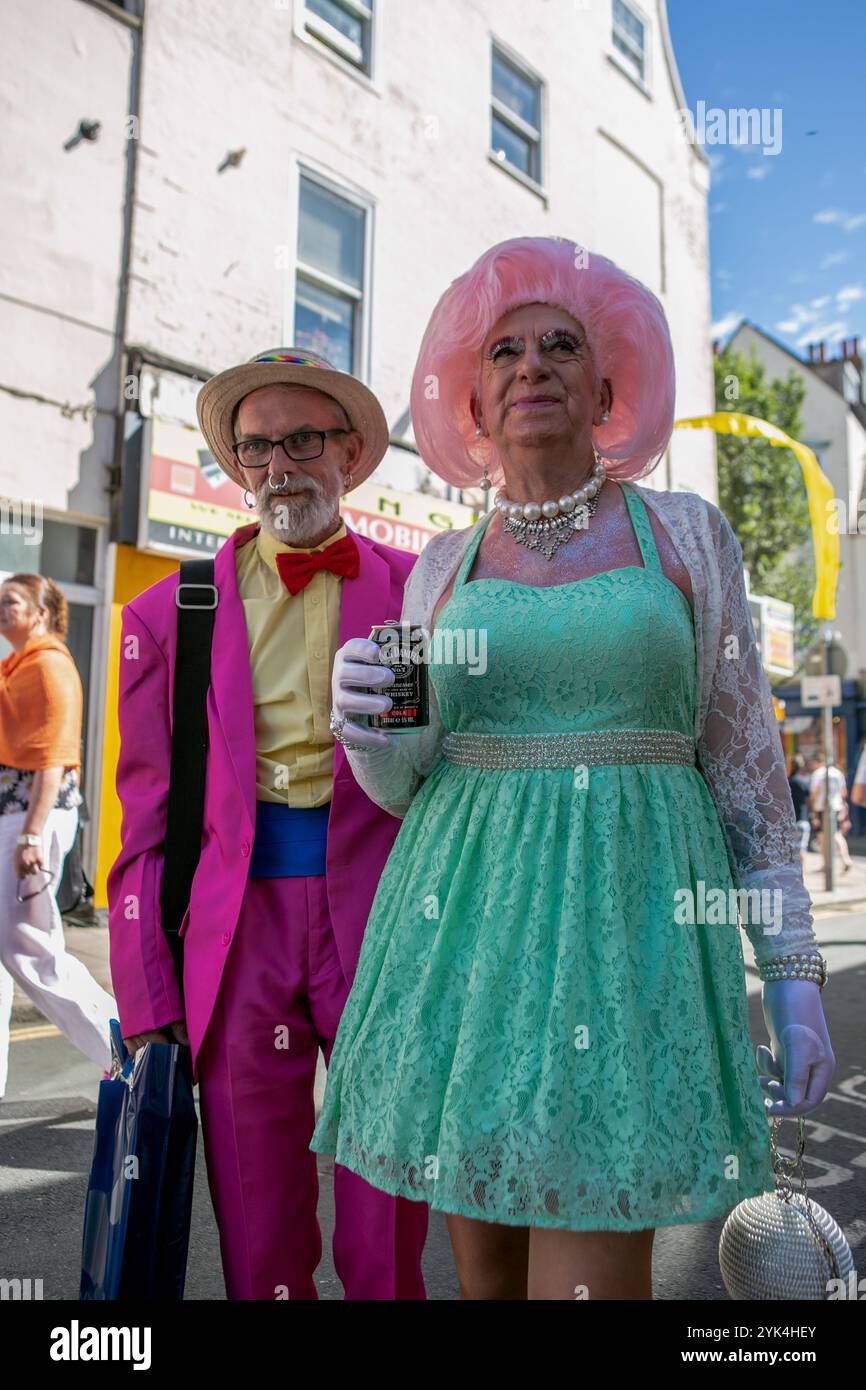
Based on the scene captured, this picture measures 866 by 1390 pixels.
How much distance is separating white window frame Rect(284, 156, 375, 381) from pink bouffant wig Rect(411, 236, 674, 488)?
809 cm

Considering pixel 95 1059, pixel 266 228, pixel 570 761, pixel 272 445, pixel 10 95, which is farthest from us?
pixel 266 228

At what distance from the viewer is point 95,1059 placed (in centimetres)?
462

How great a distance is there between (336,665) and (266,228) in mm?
8829

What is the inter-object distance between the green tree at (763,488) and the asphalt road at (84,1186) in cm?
2088

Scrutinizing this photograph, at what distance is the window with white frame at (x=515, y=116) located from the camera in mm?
12211

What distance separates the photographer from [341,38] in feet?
34.2

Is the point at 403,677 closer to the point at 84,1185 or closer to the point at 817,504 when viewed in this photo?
the point at 84,1185

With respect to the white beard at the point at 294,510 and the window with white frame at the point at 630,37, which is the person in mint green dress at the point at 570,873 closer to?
the white beard at the point at 294,510

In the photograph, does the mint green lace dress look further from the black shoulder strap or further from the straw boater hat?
the straw boater hat

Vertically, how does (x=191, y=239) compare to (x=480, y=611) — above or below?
above

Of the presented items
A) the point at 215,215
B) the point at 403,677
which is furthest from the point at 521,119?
the point at 403,677

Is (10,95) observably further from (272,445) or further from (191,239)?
(272,445)

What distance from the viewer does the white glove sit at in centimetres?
176
